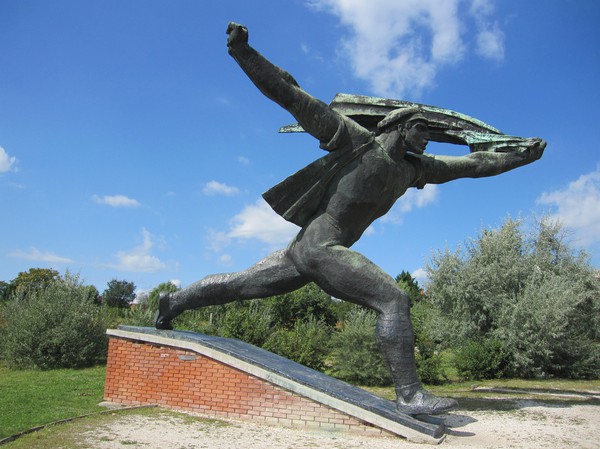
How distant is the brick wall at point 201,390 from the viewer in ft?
16.2

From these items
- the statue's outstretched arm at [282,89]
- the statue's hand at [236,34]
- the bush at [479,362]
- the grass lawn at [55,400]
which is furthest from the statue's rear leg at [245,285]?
the bush at [479,362]

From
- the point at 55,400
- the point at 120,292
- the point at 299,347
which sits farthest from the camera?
the point at 120,292

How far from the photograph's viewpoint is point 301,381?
16.6 ft

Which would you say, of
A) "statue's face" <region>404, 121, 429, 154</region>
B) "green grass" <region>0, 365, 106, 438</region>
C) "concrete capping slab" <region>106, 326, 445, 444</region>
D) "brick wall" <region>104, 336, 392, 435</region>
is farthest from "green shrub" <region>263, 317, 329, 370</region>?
"statue's face" <region>404, 121, 429, 154</region>

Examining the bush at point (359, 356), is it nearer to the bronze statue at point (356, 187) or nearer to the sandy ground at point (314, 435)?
the sandy ground at point (314, 435)

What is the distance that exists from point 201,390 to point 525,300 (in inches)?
513

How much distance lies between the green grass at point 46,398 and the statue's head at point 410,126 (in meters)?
4.47

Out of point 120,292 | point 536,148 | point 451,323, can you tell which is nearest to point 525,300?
point 451,323

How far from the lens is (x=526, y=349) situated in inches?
599

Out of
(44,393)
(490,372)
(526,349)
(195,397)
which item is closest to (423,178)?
(195,397)

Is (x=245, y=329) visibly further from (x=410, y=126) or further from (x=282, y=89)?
(x=282, y=89)

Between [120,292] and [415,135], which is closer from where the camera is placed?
[415,135]

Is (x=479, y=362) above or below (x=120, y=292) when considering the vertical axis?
below

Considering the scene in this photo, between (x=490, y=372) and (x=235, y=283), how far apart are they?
11.3 meters
